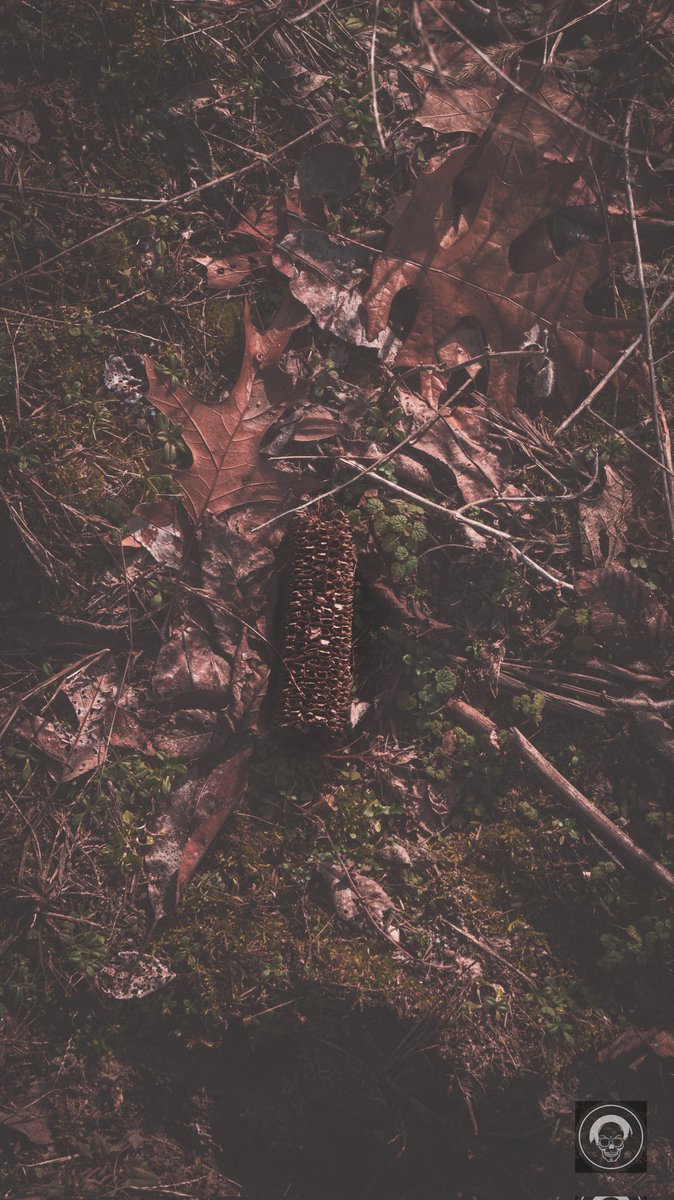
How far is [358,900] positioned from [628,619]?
1.85 m

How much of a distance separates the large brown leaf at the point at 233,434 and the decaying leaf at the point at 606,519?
149 centimetres

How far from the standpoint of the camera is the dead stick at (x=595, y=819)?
12.0 ft

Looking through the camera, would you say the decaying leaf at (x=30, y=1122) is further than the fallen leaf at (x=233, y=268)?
Result: No

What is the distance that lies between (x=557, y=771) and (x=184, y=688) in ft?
5.95

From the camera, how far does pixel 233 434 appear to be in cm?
363

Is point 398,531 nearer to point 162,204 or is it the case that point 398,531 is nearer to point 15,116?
point 162,204

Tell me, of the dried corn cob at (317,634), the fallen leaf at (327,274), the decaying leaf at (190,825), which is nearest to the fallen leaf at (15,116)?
the fallen leaf at (327,274)

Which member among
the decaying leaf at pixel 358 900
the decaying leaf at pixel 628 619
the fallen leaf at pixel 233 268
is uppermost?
the fallen leaf at pixel 233 268

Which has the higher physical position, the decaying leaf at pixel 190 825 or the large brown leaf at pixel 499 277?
the large brown leaf at pixel 499 277

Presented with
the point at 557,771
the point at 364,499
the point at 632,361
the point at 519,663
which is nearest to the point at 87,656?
the point at 364,499

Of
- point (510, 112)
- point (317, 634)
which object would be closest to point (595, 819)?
point (317, 634)

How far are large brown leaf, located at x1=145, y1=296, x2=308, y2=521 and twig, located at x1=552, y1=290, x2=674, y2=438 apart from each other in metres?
1.37

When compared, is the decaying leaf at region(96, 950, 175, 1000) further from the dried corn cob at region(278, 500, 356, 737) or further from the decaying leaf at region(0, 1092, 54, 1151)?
the dried corn cob at region(278, 500, 356, 737)

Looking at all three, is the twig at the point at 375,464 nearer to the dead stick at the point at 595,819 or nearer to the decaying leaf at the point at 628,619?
the decaying leaf at the point at 628,619
